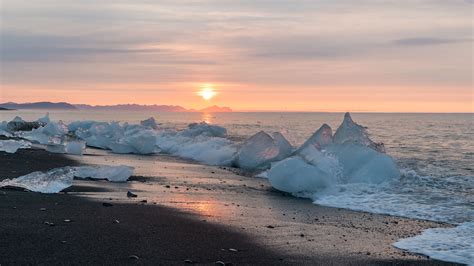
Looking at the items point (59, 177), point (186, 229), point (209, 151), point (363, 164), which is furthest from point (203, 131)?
point (186, 229)

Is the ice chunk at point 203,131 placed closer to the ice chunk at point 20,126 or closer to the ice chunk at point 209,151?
the ice chunk at point 209,151

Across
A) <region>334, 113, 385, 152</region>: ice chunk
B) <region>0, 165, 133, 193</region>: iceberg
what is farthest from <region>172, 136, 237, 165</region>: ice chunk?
<region>0, 165, 133, 193</region>: iceberg

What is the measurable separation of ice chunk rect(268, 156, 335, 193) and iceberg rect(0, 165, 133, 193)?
11.8ft

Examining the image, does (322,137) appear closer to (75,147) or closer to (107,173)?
(107,173)

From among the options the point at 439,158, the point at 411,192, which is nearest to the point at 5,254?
the point at 411,192

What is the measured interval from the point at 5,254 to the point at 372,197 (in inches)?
330

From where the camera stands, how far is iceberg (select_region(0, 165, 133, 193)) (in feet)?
33.3

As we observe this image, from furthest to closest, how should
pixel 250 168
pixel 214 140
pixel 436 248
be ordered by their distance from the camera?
pixel 214 140 → pixel 250 168 → pixel 436 248

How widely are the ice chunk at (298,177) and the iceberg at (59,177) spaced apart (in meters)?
3.61

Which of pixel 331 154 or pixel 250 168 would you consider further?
pixel 250 168

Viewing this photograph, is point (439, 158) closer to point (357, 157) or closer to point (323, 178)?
point (357, 157)

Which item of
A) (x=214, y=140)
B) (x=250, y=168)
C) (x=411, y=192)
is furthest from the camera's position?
(x=214, y=140)

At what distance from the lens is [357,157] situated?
48.4ft

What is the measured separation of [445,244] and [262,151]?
11.7 m
